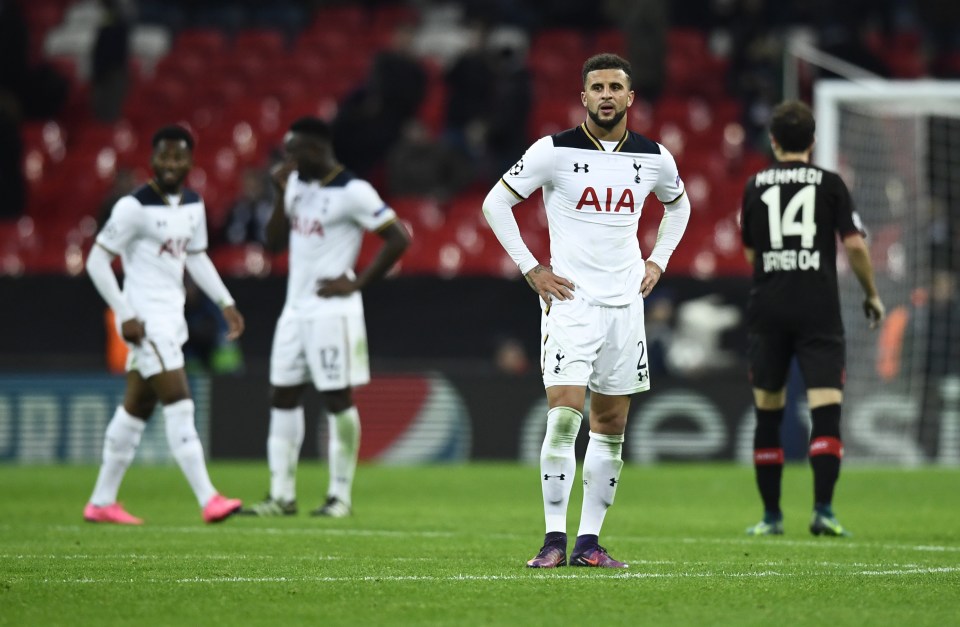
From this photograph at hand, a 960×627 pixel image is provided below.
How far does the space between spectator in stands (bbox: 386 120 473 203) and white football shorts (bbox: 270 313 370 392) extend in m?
9.34

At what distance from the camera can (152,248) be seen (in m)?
10.2

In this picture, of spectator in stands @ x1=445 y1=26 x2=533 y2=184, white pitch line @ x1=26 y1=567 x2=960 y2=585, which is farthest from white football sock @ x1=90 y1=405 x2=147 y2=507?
spectator in stands @ x1=445 y1=26 x2=533 y2=184

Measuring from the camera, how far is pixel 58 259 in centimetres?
2050

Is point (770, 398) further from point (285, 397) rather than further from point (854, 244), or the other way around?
point (285, 397)

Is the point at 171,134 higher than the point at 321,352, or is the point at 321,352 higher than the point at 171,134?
the point at 171,134

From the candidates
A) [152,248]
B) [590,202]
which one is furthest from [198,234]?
[590,202]

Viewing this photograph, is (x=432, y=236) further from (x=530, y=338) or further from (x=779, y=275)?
(x=779, y=275)

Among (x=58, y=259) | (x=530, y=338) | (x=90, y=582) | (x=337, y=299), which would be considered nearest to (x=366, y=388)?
(x=530, y=338)

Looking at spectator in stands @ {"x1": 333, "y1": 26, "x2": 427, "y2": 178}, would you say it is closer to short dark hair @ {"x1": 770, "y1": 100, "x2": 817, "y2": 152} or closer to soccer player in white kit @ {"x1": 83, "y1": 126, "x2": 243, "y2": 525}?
soccer player in white kit @ {"x1": 83, "y1": 126, "x2": 243, "y2": 525}

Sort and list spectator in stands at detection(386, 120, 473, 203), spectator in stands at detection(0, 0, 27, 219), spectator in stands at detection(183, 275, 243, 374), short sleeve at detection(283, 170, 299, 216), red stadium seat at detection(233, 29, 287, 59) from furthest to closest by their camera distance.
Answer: red stadium seat at detection(233, 29, 287, 59), spectator in stands at detection(0, 0, 27, 219), spectator in stands at detection(386, 120, 473, 203), spectator in stands at detection(183, 275, 243, 374), short sleeve at detection(283, 170, 299, 216)

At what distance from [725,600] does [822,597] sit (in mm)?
396

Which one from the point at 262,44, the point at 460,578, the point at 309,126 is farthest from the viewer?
the point at 262,44

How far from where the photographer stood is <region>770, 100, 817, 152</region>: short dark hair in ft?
31.6

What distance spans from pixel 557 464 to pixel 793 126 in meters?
3.27
